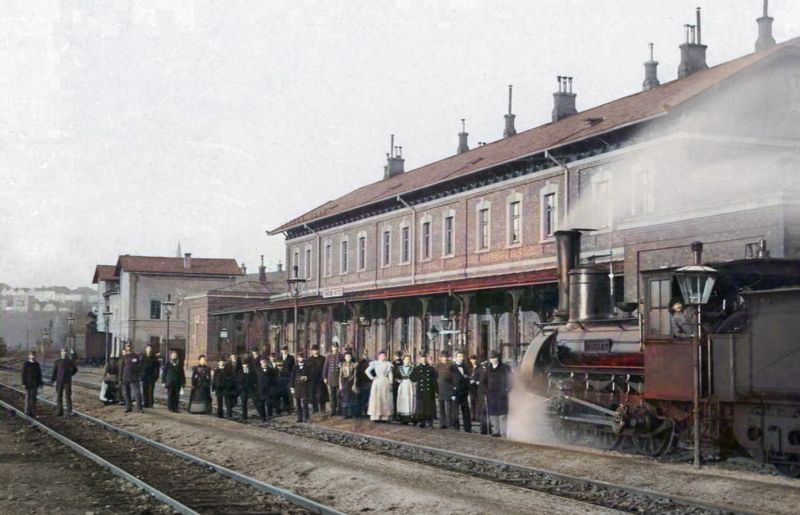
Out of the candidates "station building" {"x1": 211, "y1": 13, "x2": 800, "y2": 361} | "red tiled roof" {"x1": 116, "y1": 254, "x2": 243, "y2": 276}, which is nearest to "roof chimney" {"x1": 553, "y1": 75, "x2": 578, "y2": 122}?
"station building" {"x1": 211, "y1": 13, "x2": 800, "y2": 361}

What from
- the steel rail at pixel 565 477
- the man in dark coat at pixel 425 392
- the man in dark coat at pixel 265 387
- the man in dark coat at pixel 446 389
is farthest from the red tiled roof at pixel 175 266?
the steel rail at pixel 565 477

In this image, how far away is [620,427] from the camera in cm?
1491

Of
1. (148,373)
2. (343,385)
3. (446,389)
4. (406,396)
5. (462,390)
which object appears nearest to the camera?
(462,390)

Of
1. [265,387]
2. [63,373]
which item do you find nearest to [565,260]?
[265,387]

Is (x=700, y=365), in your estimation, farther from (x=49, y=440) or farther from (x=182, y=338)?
(x=182, y=338)

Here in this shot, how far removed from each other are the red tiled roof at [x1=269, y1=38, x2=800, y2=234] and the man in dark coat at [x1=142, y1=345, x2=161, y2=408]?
1278 centimetres

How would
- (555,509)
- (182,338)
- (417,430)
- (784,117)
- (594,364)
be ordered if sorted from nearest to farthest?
(555,509) < (594,364) < (417,430) < (784,117) < (182,338)

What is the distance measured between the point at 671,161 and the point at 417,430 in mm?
11136

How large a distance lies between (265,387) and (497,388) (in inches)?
270

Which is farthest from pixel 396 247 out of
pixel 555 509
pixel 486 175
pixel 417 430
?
pixel 555 509

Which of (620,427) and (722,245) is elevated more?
(722,245)

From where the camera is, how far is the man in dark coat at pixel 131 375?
79.6ft

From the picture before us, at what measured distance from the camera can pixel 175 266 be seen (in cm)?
7831

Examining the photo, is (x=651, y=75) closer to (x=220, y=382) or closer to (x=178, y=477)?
Result: (x=220, y=382)
